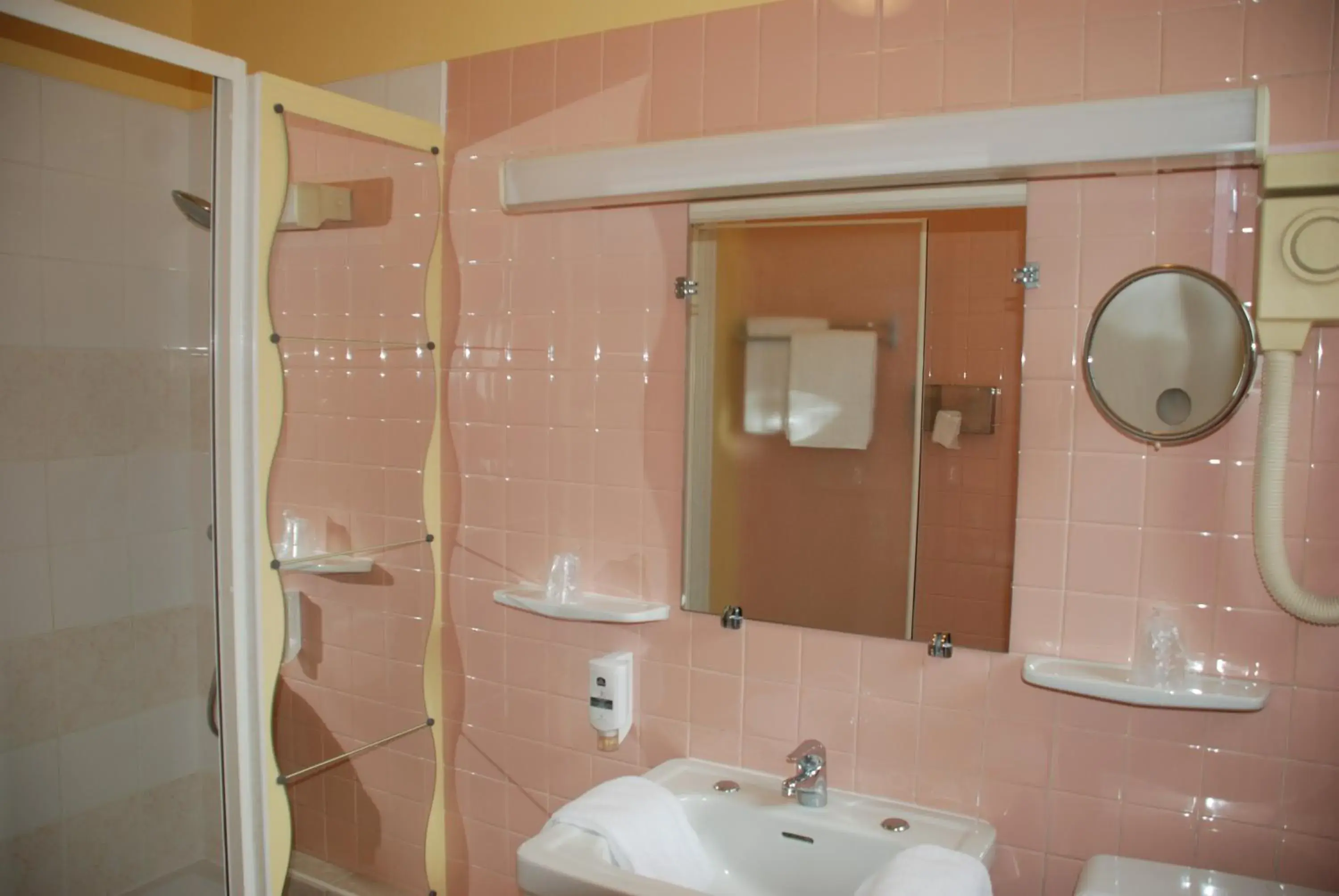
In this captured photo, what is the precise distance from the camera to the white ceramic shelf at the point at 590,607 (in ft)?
5.49

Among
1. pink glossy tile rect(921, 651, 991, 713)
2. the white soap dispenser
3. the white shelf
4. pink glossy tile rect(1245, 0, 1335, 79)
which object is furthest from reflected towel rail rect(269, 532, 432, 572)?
pink glossy tile rect(1245, 0, 1335, 79)

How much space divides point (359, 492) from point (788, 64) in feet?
3.54

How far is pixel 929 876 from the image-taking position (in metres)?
1.22

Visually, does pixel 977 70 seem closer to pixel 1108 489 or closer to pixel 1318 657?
pixel 1108 489

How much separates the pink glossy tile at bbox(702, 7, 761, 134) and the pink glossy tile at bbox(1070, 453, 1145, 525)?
751 mm

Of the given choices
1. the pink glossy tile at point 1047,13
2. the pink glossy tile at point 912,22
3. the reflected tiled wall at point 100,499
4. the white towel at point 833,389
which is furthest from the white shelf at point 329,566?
the pink glossy tile at point 1047,13

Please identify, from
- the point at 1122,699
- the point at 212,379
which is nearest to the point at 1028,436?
the point at 1122,699

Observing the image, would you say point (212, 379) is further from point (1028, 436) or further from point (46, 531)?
point (1028, 436)

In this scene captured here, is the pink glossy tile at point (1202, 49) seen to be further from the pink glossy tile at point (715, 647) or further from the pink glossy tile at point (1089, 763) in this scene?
the pink glossy tile at point (715, 647)

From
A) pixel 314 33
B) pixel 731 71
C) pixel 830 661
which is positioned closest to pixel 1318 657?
pixel 830 661

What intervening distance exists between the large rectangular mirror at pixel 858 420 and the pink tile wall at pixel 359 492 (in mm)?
603

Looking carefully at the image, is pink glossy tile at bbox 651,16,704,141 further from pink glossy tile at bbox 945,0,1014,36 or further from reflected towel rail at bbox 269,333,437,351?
reflected towel rail at bbox 269,333,437,351

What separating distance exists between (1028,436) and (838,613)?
0.41 metres

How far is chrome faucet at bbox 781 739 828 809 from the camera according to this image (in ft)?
4.91
